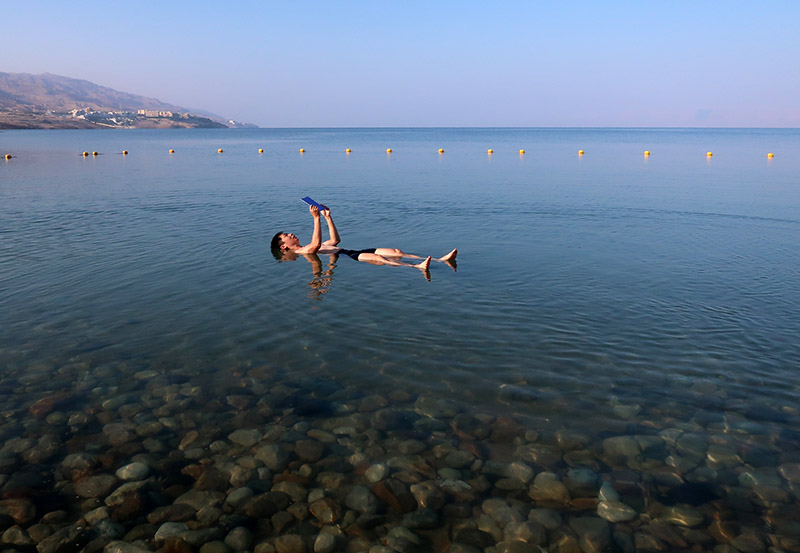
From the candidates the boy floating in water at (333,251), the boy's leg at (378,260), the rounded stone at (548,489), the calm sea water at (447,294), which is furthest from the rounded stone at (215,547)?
the boy's leg at (378,260)

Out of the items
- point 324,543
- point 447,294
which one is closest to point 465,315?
point 447,294

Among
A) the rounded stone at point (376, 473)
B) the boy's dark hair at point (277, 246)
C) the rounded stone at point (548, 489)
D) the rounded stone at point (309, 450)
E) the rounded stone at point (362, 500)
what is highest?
the rounded stone at point (548, 489)

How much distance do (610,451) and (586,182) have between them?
38.0 m

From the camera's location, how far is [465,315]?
539 inches

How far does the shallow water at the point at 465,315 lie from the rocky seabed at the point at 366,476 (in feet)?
0.39

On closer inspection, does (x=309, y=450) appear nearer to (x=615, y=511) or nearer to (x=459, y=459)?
(x=459, y=459)

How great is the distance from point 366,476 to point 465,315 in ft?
21.9

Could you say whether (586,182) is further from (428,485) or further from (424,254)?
(428,485)

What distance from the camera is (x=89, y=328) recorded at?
12.7 metres

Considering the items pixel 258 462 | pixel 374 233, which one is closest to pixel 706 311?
pixel 258 462

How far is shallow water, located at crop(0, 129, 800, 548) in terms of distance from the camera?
9289mm

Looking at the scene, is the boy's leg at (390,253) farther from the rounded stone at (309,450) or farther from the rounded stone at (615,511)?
the rounded stone at (615,511)

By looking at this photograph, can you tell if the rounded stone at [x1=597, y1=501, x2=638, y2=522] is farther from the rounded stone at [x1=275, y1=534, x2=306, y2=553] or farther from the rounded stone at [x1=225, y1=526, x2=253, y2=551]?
the rounded stone at [x1=225, y1=526, x2=253, y2=551]

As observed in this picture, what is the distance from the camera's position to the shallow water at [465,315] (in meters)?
9.29
